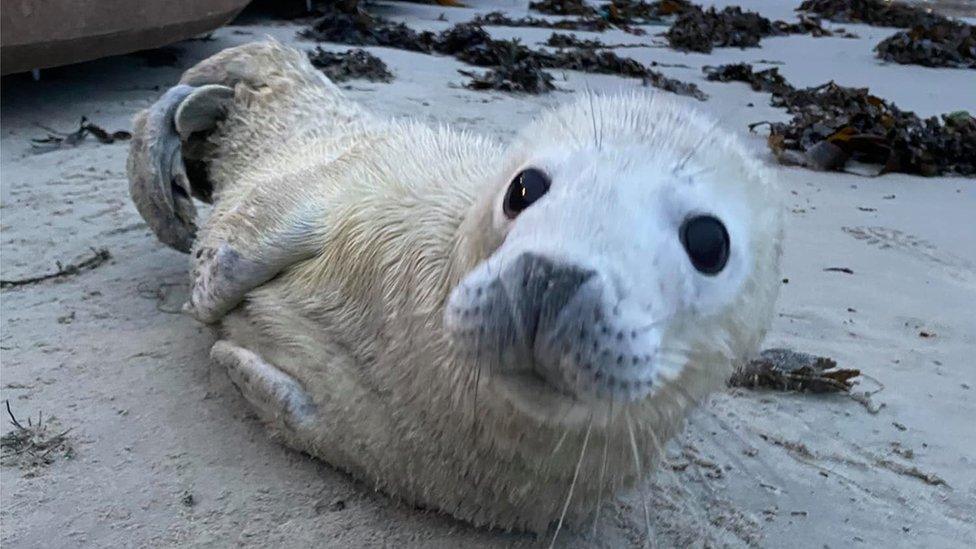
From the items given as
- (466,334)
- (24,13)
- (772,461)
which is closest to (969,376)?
(772,461)

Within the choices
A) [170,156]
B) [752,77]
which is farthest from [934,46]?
[170,156]

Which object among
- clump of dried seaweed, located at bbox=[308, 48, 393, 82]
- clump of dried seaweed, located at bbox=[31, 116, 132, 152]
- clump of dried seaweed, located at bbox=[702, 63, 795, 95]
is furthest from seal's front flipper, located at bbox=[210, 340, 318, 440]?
clump of dried seaweed, located at bbox=[702, 63, 795, 95]

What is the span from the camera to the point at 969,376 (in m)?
2.91

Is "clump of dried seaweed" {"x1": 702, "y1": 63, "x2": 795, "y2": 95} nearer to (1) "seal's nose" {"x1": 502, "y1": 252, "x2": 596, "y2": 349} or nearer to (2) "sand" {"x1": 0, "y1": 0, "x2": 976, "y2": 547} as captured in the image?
(2) "sand" {"x1": 0, "y1": 0, "x2": 976, "y2": 547}

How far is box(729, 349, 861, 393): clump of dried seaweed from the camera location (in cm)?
277

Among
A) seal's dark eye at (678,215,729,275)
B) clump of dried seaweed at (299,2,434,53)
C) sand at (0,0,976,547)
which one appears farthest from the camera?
clump of dried seaweed at (299,2,434,53)

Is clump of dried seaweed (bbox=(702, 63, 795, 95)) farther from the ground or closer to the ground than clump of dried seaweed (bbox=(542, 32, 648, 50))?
closer to the ground

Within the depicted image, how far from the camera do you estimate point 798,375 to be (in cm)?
279

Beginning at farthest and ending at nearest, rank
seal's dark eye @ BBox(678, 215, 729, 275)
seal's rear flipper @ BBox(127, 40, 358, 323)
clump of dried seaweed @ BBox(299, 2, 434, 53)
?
clump of dried seaweed @ BBox(299, 2, 434, 53), seal's rear flipper @ BBox(127, 40, 358, 323), seal's dark eye @ BBox(678, 215, 729, 275)

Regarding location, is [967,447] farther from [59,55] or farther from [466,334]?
[59,55]

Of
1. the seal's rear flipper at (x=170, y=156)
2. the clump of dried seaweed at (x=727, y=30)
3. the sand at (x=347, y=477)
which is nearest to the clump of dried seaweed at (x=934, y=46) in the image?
the clump of dried seaweed at (x=727, y=30)

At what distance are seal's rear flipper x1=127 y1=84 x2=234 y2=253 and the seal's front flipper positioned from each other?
88 centimetres

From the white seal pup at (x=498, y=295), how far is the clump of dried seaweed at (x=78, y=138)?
2.28 metres

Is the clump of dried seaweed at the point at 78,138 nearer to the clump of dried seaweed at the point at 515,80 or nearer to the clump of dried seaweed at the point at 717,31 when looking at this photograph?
the clump of dried seaweed at the point at 515,80
